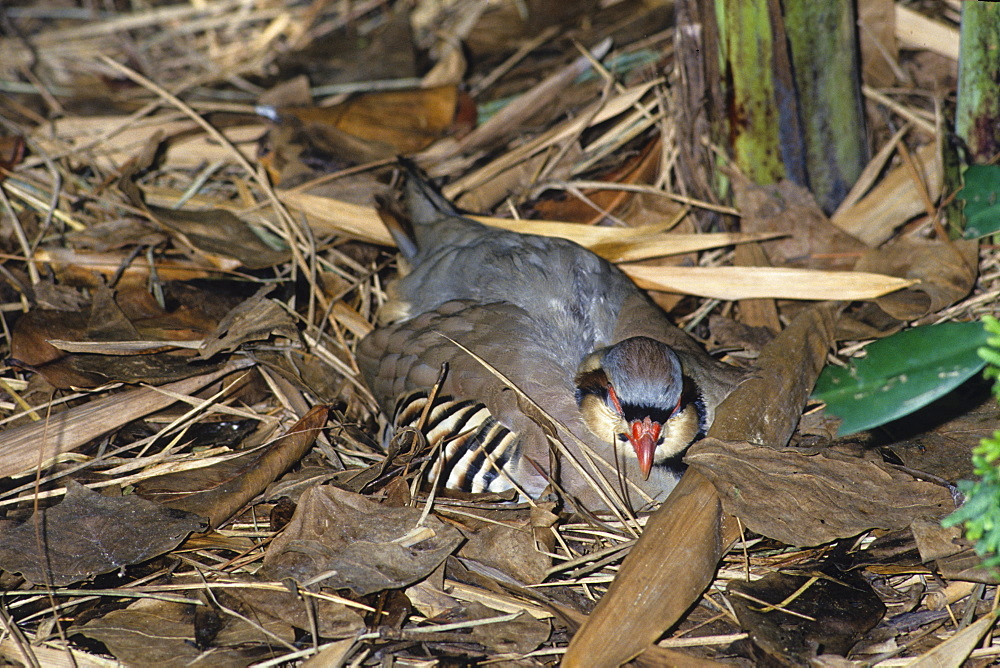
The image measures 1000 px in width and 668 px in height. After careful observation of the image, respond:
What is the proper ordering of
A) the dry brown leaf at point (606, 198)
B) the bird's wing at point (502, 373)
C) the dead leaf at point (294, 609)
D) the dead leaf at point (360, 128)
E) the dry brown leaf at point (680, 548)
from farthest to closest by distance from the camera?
the dead leaf at point (360, 128), the dry brown leaf at point (606, 198), the bird's wing at point (502, 373), the dead leaf at point (294, 609), the dry brown leaf at point (680, 548)

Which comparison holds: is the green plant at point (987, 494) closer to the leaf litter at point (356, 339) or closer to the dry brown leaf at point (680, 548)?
the leaf litter at point (356, 339)

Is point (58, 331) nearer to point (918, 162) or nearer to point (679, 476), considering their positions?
point (679, 476)

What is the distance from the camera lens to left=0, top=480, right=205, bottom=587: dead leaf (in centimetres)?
285

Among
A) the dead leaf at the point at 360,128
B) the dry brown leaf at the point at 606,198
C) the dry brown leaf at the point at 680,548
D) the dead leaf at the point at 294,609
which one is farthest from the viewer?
the dead leaf at the point at 360,128

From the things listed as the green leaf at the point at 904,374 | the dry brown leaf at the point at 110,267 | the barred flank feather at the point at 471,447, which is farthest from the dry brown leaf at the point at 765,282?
the dry brown leaf at the point at 110,267

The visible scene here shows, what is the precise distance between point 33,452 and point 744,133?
341cm

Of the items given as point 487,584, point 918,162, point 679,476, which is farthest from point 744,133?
point 487,584

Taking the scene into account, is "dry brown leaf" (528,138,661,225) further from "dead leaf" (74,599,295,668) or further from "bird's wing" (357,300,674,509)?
"dead leaf" (74,599,295,668)

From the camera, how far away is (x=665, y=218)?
4.47 meters

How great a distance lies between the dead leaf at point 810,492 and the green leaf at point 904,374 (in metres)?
0.53

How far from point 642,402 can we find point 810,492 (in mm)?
651

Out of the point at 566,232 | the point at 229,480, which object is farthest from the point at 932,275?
the point at 229,480

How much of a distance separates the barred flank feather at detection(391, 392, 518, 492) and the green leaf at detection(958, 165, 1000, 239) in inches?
75.5

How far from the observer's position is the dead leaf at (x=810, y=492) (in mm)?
2795
